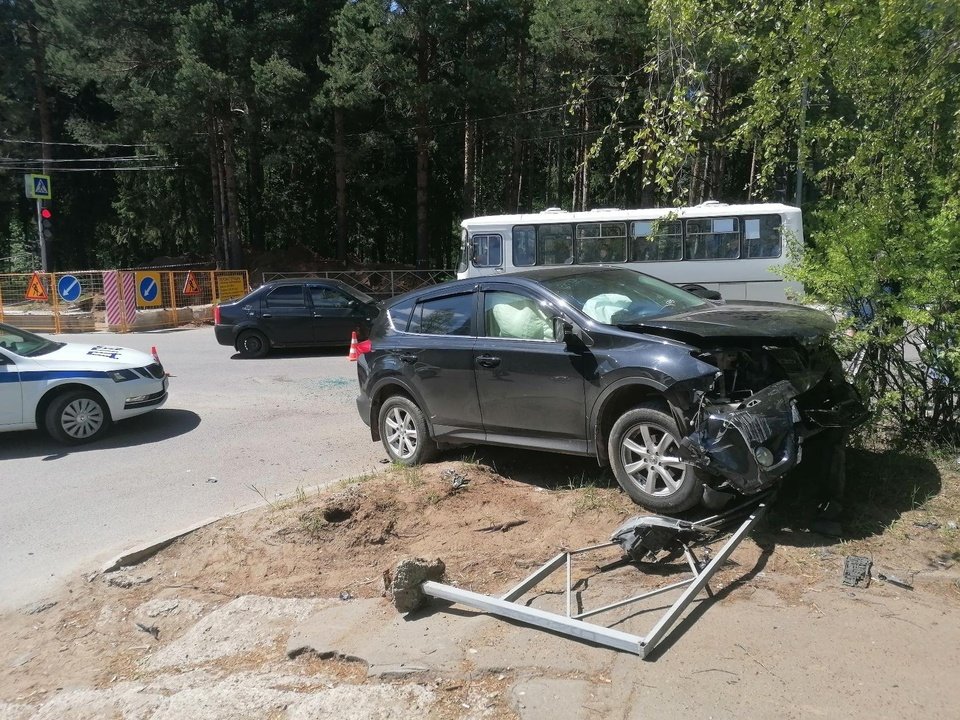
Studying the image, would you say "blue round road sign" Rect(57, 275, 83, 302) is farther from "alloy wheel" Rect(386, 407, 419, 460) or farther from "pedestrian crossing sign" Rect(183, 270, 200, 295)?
"alloy wheel" Rect(386, 407, 419, 460)

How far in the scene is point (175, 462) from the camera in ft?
26.8

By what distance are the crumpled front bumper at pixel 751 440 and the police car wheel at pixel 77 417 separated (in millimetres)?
7203

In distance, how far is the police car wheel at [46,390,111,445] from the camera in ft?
29.3

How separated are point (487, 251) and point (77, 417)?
41.2 feet

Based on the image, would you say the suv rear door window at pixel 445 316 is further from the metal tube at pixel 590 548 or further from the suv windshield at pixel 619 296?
the metal tube at pixel 590 548

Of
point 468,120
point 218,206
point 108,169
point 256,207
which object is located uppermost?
point 468,120

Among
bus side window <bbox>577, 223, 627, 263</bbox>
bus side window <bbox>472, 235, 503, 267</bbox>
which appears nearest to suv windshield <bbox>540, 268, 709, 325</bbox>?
bus side window <bbox>577, 223, 627, 263</bbox>

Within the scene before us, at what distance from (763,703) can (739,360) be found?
2.54 meters

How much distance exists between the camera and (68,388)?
9008 mm

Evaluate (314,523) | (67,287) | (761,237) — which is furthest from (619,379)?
(67,287)

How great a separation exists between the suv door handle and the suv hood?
1.17 metres

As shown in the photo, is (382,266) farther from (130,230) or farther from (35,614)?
(35,614)

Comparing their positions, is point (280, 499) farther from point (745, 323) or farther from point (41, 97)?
point (41, 97)

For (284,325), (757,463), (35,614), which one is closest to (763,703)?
(757,463)
